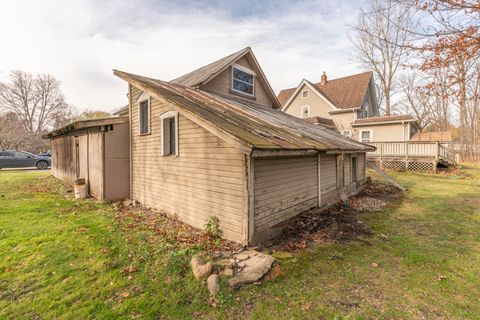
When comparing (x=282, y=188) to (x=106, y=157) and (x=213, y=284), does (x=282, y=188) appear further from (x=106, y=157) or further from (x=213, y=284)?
(x=106, y=157)

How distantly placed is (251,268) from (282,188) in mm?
2538

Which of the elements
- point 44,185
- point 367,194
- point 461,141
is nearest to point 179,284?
point 367,194

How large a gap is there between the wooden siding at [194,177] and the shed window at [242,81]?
18.3 ft

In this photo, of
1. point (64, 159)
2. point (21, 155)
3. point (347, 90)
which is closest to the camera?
point (64, 159)

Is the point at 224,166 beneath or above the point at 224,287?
above

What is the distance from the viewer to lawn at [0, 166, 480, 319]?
10.6 feet

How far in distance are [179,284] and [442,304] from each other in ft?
13.0

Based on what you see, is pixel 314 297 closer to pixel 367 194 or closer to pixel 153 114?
pixel 153 114

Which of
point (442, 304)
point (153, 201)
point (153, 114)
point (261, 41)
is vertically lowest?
point (442, 304)

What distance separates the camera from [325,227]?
6.54 metres

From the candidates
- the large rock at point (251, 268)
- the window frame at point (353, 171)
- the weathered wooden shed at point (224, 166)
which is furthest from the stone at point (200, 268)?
the window frame at point (353, 171)

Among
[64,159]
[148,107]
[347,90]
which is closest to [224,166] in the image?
[148,107]

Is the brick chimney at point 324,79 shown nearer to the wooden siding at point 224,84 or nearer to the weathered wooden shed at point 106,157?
the wooden siding at point 224,84

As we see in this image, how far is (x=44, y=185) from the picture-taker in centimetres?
1263
